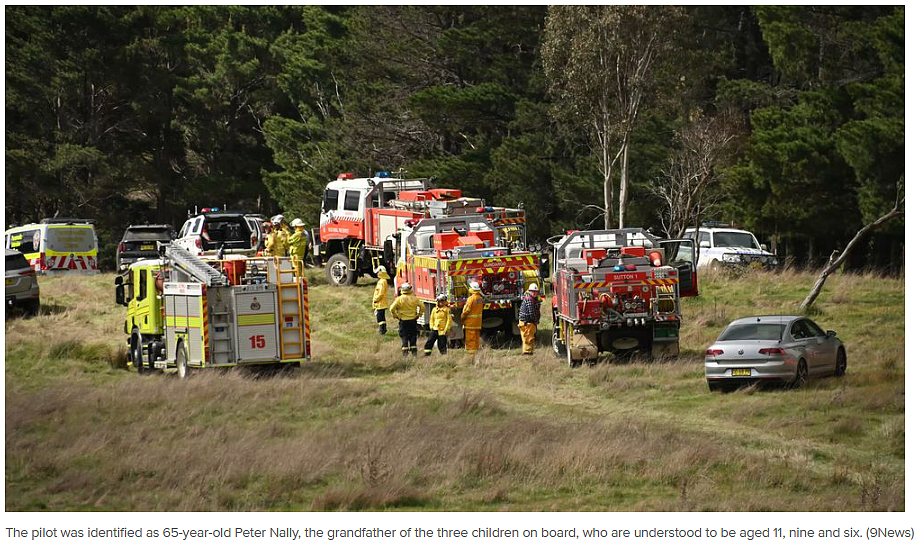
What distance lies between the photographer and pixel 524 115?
4866 cm

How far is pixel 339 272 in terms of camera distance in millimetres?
35938

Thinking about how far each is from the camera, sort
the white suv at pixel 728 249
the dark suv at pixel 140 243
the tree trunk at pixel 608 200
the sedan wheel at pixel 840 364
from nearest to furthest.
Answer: the sedan wheel at pixel 840 364 → the white suv at pixel 728 249 → the dark suv at pixel 140 243 → the tree trunk at pixel 608 200

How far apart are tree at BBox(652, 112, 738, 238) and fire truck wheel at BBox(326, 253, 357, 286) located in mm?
10213

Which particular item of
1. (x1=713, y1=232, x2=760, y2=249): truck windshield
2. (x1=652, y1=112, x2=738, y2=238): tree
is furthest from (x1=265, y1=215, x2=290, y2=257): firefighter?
(x1=713, y1=232, x2=760, y2=249): truck windshield

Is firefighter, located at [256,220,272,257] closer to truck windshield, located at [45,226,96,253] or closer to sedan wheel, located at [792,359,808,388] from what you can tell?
truck windshield, located at [45,226,96,253]

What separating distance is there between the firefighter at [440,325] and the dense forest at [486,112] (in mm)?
14157

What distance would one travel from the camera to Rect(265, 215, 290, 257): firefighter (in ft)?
110

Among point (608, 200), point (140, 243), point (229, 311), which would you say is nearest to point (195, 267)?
point (229, 311)

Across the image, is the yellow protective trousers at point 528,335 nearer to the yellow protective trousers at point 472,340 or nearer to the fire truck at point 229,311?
the yellow protective trousers at point 472,340

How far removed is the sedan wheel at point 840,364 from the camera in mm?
22422

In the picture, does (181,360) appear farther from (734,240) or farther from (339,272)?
(734,240)

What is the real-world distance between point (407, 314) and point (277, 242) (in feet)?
28.0

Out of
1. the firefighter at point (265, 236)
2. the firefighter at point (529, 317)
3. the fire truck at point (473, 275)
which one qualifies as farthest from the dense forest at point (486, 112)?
the firefighter at point (529, 317)

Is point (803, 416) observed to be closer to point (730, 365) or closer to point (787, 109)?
point (730, 365)
